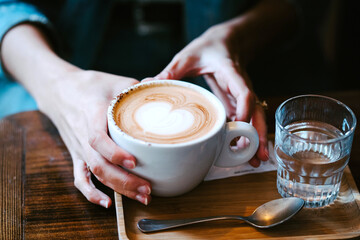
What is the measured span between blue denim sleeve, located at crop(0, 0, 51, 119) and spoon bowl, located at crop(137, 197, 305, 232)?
79 centimetres

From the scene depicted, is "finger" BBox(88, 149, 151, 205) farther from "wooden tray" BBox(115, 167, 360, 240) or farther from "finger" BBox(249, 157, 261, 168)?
"finger" BBox(249, 157, 261, 168)

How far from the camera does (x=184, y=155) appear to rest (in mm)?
748

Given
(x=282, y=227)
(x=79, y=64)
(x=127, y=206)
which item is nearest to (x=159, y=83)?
(x=127, y=206)

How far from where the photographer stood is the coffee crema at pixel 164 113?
0.78m

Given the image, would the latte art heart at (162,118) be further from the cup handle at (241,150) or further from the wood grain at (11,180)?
the wood grain at (11,180)

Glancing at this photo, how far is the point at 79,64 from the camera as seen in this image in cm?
164

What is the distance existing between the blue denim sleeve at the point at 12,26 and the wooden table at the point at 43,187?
11.8 inches

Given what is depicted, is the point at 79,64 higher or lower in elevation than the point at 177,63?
lower

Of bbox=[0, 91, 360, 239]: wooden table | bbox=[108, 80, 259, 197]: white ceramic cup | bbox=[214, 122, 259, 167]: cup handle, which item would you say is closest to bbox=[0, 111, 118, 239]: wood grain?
bbox=[0, 91, 360, 239]: wooden table

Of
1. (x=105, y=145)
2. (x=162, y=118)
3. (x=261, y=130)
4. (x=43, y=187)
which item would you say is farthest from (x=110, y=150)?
(x=261, y=130)

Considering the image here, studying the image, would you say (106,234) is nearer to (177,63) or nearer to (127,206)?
(127,206)

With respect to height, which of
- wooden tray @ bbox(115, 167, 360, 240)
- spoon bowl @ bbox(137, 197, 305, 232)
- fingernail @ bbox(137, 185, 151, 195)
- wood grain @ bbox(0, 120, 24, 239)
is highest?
fingernail @ bbox(137, 185, 151, 195)

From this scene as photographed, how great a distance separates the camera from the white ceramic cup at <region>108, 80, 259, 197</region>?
739 millimetres

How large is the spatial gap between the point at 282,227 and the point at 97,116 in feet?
1.32
